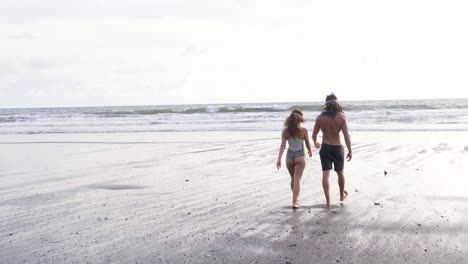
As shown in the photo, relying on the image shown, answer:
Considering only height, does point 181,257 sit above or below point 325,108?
below

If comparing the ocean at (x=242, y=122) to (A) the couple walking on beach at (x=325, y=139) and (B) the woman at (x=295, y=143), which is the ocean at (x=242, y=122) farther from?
(B) the woman at (x=295, y=143)

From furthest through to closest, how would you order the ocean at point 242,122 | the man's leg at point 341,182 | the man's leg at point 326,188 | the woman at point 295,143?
1. the ocean at point 242,122
2. the man's leg at point 341,182
3. the woman at point 295,143
4. the man's leg at point 326,188

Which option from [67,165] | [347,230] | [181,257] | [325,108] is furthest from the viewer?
[67,165]

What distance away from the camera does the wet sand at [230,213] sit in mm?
4191

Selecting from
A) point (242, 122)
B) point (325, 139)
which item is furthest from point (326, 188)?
point (242, 122)

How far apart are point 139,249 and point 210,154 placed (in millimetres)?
7554

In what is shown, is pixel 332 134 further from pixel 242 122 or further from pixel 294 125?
pixel 242 122

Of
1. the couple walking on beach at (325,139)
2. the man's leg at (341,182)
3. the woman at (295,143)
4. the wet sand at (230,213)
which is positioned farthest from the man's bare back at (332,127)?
the wet sand at (230,213)

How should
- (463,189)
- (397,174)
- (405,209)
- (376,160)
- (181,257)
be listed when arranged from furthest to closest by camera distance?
(376,160) < (397,174) < (463,189) < (405,209) < (181,257)

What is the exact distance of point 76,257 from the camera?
4.15 meters

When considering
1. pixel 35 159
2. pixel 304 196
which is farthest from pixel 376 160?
pixel 35 159

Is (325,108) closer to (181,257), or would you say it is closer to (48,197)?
(181,257)

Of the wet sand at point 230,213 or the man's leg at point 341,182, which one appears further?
the man's leg at point 341,182

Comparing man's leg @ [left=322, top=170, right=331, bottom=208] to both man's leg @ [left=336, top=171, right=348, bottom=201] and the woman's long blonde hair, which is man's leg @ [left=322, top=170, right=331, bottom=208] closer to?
man's leg @ [left=336, top=171, right=348, bottom=201]
